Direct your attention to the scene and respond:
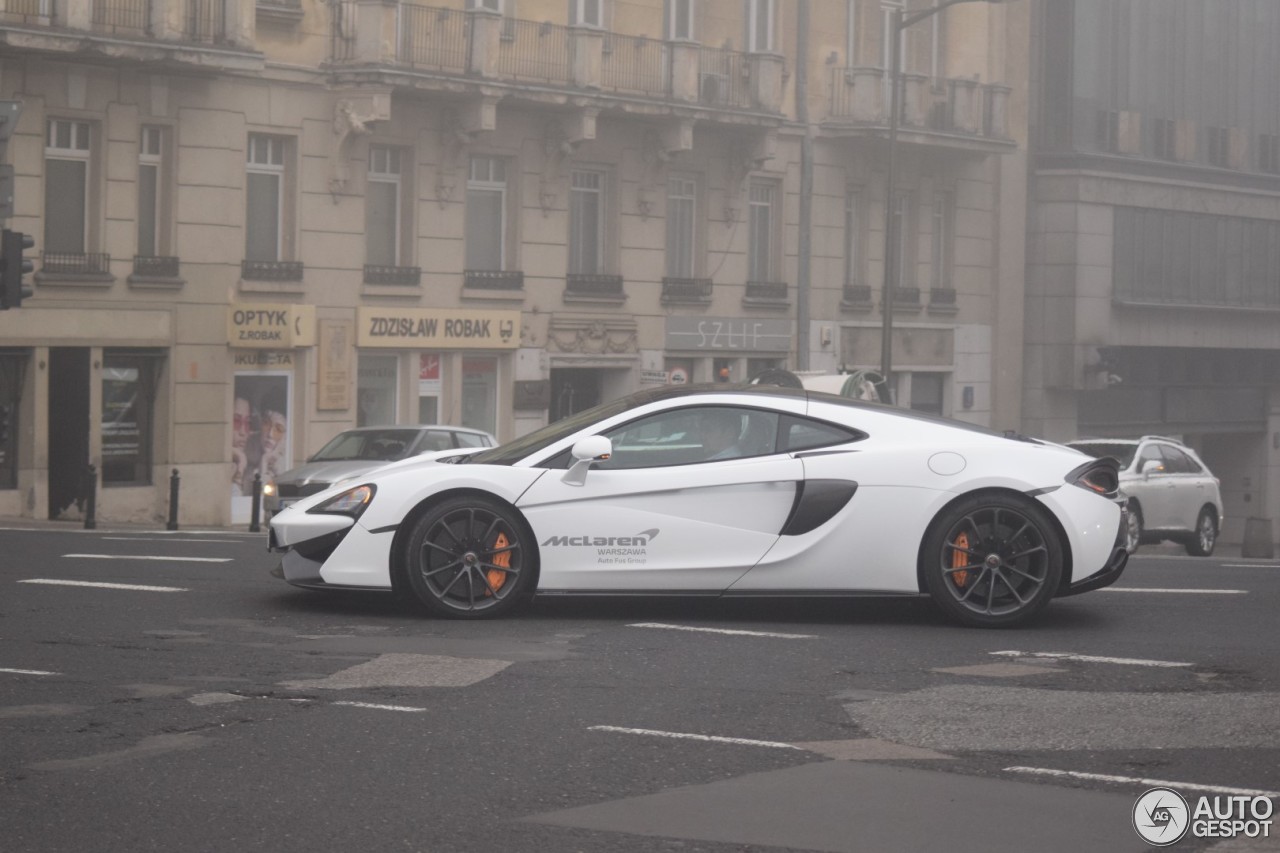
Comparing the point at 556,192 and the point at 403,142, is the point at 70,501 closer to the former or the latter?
the point at 403,142

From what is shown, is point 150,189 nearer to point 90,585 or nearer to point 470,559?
point 90,585

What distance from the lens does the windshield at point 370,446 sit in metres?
22.6

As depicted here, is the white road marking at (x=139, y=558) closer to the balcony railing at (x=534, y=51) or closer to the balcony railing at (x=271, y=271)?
the balcony railing at (x=271, y=271)

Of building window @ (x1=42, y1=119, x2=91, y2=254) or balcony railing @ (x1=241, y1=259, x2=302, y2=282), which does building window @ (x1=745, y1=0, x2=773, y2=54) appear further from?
building window @ (x1=42, y1=119, x2=91, y2=254)

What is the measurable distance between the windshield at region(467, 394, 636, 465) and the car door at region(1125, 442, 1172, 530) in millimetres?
15402

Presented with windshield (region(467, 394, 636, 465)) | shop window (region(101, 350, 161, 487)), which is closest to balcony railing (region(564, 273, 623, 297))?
shop window (region(101, 350, 161, 487))

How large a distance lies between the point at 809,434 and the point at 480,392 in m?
22.4

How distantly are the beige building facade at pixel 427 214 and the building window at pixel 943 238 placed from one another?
12.4 inches

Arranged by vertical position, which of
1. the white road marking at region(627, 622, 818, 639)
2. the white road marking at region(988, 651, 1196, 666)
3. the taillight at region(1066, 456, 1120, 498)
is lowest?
the white road marking at region(627, 622, 818, 639)

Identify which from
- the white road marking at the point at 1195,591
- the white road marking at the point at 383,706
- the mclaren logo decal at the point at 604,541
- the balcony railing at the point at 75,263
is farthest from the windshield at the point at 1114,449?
the white road marking at the point at 383,706

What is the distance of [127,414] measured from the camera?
28.3 metres

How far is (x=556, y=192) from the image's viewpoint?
1321 inches

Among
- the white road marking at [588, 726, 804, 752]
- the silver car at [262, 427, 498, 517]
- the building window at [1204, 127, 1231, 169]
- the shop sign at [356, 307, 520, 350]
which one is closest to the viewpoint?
the white road marking at [588, 726, 804, 752]

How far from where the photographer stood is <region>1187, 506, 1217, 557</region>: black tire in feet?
86.6
